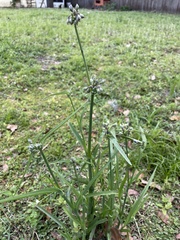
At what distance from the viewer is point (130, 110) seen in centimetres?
214

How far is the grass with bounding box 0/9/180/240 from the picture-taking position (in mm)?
1268

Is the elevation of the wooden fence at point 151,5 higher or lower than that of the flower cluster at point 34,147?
higher

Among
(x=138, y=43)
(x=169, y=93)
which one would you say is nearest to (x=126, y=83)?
(x=169, y=93)

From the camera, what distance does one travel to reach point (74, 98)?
2332mm

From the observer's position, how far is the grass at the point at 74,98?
1268mm

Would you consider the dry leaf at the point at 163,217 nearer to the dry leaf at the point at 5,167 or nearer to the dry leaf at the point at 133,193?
the dry leaf at the point at 133,193

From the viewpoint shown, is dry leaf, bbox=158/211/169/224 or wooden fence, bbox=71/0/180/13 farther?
wooden fence, bbox=71/0/180/13

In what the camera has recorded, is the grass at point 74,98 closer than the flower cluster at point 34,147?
No

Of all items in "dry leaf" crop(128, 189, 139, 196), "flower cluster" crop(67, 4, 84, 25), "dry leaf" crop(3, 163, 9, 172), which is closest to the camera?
"flower cluster" crop(67, 4, 84, 25)

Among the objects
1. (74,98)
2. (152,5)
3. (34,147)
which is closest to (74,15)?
(34,147)

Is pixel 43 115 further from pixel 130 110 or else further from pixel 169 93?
pixel 169 93

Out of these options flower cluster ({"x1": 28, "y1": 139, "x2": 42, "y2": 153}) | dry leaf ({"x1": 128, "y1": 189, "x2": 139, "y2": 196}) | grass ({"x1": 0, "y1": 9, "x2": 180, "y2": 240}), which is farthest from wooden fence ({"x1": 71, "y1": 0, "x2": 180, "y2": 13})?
flower cluster ({"x1": 28, "y1": 139, "x2": 42, "y2": 153})

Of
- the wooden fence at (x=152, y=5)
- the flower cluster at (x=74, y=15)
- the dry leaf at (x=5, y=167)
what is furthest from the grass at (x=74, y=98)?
the wooden fence at (x=152, y=5)

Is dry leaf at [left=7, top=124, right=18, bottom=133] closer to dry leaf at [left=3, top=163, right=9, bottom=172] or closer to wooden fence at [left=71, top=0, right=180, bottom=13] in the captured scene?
dry leaf at [left=3, top=163, right=9, bottom=172]
